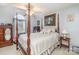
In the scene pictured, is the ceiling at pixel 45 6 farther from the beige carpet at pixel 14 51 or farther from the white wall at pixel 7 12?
the beige carpet at pixel 14 51

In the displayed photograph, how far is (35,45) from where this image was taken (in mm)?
1713

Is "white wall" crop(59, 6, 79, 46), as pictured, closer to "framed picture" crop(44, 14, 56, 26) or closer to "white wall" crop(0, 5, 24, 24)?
"framed picture" crop(44, 14, 56, 26)

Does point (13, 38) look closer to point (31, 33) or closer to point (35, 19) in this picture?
point (31, 33)

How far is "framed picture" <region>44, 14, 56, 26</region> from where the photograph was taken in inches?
77.3

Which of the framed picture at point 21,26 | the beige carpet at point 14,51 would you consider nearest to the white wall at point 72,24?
the beige carpet at point 14,51

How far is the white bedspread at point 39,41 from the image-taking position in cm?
174

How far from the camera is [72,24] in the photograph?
1.89 m

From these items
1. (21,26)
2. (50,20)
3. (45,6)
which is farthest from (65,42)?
(21,26)

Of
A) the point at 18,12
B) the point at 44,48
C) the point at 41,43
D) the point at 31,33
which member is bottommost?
the point at 44,48

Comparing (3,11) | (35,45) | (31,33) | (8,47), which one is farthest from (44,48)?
(3,11)

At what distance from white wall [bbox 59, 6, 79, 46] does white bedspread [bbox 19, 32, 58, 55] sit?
0.98ft

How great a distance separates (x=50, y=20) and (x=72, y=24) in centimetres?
50

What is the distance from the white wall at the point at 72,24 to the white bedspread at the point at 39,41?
0.98 ft

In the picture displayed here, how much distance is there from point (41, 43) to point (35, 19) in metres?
0.54
